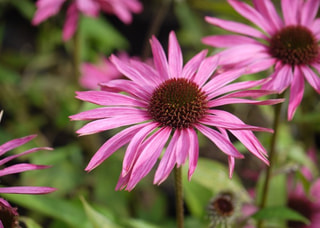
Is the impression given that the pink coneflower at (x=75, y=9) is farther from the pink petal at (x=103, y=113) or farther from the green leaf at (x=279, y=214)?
the green leaf at (x=279, y=214)

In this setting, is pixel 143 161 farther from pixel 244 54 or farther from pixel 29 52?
pixel 29 52

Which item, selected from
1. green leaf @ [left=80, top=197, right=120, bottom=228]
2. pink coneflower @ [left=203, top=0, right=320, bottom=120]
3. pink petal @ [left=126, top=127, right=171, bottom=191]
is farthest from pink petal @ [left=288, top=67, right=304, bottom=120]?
green leaf @ [left=80, top=197, right=120, bottom=228]

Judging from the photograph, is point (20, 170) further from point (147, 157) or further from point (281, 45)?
point (281, 45)

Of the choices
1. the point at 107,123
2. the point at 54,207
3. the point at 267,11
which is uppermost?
the point at 267,11

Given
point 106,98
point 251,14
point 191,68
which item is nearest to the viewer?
point 106,98

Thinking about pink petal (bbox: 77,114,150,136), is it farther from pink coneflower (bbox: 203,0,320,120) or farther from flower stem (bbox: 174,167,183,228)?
pink coneflower (bbox: 203,0,320,120)

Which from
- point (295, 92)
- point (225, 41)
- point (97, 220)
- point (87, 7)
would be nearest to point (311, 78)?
→ point (295, 92)

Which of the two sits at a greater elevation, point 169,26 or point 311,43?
point 169,26

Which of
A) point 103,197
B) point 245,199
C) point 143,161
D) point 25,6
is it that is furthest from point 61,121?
point 25,6
